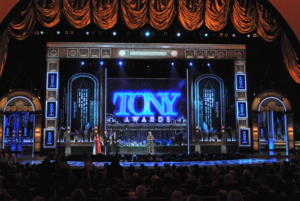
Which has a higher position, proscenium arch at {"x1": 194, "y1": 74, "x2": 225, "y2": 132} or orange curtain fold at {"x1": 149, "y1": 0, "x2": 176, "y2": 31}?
orange curtain fold at {"x1": 149, "y1": 0, "x2": 176, "y2": 31}

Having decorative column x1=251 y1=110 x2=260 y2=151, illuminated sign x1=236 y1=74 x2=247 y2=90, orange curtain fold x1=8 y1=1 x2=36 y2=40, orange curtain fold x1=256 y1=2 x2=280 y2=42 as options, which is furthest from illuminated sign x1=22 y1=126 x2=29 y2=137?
orange curtain fold x1=256 y1=2 x2=280 y2=42

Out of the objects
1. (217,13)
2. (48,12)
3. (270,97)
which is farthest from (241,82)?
(48,12)

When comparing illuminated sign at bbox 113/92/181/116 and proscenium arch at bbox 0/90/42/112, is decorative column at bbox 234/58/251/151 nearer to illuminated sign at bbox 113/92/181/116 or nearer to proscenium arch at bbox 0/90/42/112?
illuminated sign at bbox 113/92/181/116

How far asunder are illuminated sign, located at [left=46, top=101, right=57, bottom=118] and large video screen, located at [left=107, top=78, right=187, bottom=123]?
319 cm

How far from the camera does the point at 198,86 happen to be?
19.0 meters

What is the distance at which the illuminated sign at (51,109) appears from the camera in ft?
56.2

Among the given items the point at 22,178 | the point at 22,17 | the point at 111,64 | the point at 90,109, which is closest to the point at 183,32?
the point at 111,64

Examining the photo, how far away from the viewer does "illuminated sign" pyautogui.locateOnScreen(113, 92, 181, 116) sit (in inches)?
733

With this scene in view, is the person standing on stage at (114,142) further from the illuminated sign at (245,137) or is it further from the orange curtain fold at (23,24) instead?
the orange curtain fold at (23,24)

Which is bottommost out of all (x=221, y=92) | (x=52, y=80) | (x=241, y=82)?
(x=221, y=92)

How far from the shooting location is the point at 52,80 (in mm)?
17359

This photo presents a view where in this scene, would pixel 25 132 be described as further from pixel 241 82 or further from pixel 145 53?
pixel 241 82

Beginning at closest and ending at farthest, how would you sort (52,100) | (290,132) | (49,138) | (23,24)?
(23,24) → (49,138) → (290,132) → (52,100)

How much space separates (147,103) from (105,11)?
21.6 ft
